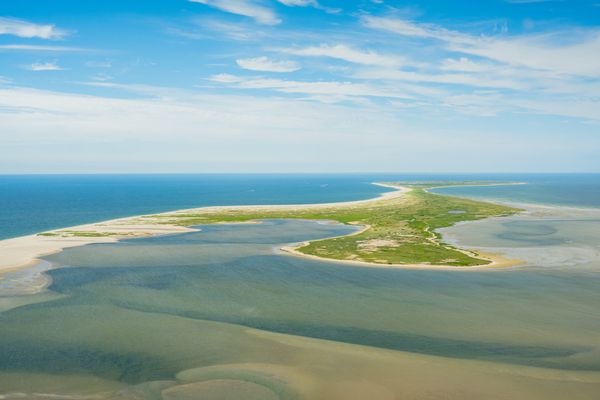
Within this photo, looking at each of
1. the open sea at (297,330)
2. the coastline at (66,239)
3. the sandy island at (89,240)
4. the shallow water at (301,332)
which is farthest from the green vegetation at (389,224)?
the coastline at (66,239)

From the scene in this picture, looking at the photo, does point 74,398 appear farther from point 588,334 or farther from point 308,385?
point 588,334

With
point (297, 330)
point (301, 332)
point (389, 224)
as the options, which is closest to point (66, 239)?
point (297, 330)

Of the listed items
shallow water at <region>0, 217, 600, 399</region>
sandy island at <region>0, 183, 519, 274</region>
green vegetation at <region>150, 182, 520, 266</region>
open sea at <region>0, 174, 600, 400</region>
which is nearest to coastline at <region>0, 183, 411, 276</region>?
sandy island at <region>0, 183, 519, 274</region>

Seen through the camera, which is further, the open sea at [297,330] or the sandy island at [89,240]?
the sandy island at [89,240]

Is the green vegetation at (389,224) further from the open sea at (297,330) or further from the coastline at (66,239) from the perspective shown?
the coastline at (66,239)

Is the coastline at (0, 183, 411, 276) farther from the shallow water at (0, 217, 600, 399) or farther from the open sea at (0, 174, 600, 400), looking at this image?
the shallow water at (0, 217, 600, 399)
